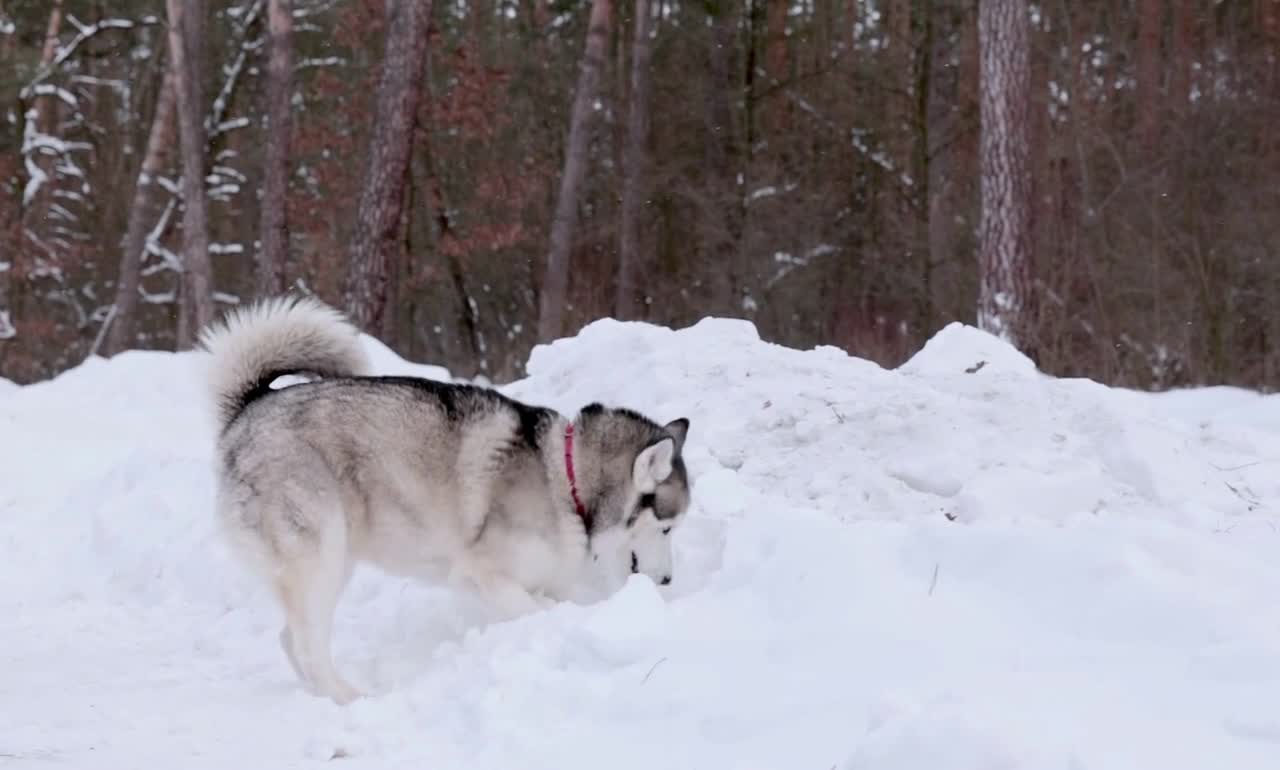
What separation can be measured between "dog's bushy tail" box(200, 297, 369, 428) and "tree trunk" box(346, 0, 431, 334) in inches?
328

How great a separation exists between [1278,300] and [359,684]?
1551 cm

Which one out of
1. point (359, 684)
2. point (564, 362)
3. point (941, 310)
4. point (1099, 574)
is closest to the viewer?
point (1099, 574)

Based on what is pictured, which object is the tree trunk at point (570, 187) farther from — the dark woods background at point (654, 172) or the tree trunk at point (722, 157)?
the tree trunk at point (722, 157)

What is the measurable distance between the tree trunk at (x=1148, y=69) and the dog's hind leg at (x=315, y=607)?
18240 millimetres

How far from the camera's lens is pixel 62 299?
2705 centimetres

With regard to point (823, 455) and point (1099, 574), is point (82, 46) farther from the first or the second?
point (1099, 574)

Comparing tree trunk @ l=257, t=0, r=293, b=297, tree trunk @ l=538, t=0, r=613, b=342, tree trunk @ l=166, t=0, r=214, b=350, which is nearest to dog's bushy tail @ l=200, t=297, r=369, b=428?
tree trunk @ l=257, t=0, r=293, b=297

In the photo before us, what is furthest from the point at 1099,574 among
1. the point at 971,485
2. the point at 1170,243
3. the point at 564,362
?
the point at 1170,243

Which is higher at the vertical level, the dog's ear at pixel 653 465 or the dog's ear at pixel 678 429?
the dog's ear at pixel 678 429

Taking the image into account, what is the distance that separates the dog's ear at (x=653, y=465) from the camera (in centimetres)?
530

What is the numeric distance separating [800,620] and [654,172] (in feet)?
71.8

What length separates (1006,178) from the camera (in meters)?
12.1

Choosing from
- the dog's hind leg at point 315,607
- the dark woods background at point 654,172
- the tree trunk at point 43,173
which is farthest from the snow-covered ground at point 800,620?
the tree trunk at point 43,173

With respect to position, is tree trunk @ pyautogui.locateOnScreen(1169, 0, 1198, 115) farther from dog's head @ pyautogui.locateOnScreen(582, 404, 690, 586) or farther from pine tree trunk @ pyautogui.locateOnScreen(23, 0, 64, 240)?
pine tree trunk @ pyautogui.locateOnScreen(23, 0, 64, 240)
